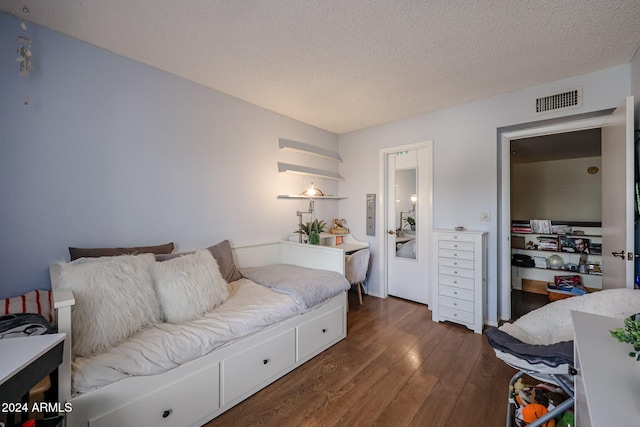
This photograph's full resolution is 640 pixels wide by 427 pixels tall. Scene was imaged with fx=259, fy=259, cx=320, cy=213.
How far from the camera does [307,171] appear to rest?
11.5 feet

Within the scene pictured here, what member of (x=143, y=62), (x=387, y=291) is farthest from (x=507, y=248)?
(x=143, y=62)

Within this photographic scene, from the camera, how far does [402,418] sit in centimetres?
154

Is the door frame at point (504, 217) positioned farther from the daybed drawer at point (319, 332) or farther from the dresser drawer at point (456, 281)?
the daybed drawer at point (319, 332)

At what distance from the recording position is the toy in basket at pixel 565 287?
3271mm

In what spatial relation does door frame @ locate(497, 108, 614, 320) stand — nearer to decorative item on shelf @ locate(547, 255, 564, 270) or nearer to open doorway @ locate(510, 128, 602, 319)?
open doorway @ locate(510, 128, 602, 319)

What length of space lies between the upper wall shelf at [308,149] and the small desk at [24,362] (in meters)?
2.66

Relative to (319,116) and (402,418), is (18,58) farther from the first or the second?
(402,418)

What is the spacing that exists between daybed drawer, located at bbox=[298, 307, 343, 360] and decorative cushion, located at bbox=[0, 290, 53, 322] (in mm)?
1585

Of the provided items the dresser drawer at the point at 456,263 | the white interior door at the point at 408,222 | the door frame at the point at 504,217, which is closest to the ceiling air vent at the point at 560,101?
the door frame at the point at 504,217

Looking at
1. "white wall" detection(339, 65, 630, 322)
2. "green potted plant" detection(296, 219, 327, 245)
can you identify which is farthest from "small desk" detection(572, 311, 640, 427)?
"green potted plant" detection(296, 219, 327, 245)

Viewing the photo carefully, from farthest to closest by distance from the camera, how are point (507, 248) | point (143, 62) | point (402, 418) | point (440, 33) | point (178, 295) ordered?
point (507, 248) → point (143, 62) → point (440, 33) → point (178, 295) → point (402, 418)

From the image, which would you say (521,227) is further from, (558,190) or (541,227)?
(558,190)

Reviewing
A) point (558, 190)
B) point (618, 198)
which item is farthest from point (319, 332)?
point (558, 190)

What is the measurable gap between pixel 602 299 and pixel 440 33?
6.19ft
